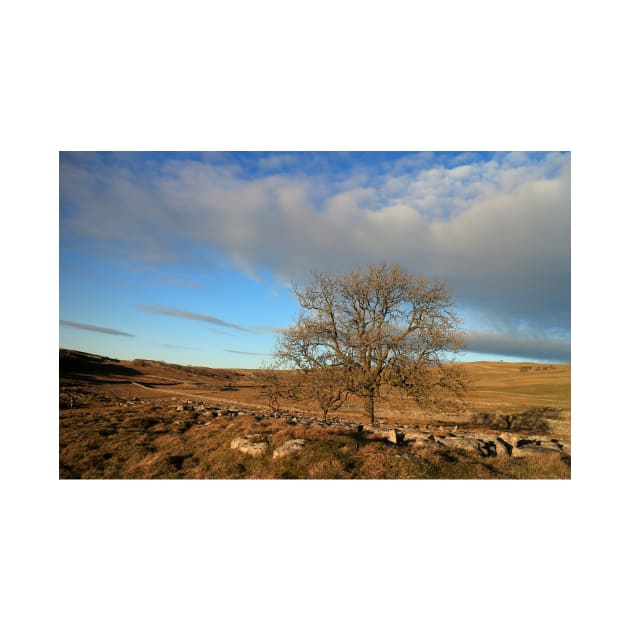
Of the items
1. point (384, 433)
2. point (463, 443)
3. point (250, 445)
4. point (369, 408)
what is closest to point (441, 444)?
point (463, 443)

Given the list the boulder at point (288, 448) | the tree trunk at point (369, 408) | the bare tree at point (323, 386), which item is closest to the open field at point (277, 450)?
the boulder at point (288, 448)

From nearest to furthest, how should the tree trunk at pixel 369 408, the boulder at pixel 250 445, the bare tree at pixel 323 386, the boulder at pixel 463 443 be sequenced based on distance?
the boulder at pixel 250 445 < the boulder at pixel 463 443 < the bare tree at pixel 323 386 < the tree trunk at pixel 369 408

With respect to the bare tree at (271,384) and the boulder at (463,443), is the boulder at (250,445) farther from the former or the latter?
the boulder at (463,443)

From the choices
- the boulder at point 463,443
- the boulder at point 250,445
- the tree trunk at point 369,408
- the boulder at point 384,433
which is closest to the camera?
the boulder at point 250,445

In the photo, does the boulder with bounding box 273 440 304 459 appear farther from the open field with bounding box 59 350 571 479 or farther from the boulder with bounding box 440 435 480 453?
the boulder with bounding box 440 435 480 453

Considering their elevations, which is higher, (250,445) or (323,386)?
(323,386)

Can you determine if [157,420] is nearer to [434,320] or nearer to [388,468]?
[388,468]

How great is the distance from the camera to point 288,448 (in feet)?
27.5

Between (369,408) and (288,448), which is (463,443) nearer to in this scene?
(369,408)

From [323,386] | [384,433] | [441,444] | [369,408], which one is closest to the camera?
[441,444]

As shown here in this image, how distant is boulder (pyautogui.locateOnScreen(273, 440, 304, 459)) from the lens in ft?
27.1

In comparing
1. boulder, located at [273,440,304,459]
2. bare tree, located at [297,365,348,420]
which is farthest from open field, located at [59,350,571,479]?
bare tree, located at [297,365,348,420]

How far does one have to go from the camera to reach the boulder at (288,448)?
27.1 feet

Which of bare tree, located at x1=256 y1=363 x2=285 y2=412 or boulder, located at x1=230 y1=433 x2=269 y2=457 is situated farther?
bare tree, located at x1=256 y1=363 x2=285 y2=412
